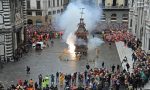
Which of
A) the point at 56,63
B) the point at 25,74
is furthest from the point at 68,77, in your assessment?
the point at 56,63

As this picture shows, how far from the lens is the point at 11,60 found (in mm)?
54438

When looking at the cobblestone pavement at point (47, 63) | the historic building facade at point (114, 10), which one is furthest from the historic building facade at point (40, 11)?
the cobblestone pavement at point (47, 63)

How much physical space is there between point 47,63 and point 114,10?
1582 inches

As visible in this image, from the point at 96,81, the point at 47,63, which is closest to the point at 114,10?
the point at 47,63

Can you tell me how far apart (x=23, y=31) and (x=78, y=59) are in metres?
12.8

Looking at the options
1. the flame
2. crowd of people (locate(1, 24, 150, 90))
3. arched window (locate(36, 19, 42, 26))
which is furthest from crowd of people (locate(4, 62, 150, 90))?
arched window (locate(36, 19, 42, 26))

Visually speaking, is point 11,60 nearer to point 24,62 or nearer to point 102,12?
point 24,62

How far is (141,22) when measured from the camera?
206 ft

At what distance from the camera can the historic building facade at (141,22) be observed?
2127 inches

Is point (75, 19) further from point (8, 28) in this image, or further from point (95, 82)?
point (95, 82)

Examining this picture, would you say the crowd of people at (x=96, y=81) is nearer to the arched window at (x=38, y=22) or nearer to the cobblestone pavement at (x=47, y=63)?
the cobblestone pavement at (x=47, y=63)

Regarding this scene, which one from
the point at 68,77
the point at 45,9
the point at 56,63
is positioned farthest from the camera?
the point at 45,9

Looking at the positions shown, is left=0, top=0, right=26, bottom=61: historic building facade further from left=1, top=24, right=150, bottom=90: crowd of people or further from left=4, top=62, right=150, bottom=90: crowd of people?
left=4, top=62, right=150, bottom=90: crowd of people

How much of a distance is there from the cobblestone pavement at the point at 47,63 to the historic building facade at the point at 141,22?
4.67 metres
